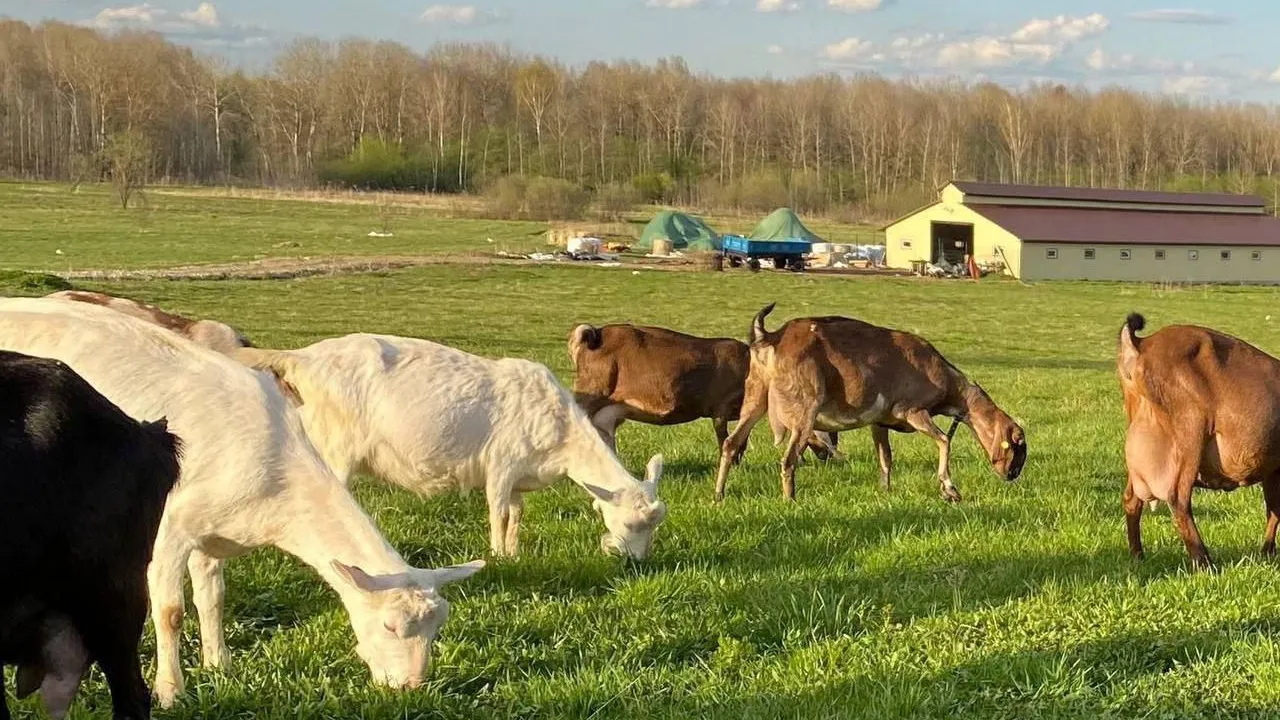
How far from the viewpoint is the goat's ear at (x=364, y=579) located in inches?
207

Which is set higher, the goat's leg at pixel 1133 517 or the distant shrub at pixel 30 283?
the distant shrub at pixel 30 283

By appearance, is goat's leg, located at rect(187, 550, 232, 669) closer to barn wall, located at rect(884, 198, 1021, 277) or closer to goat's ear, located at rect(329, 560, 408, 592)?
goat's ear, located at rect(329, 560, 408, 592)

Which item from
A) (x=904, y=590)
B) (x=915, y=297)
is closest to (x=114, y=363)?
(x=904, y=590)

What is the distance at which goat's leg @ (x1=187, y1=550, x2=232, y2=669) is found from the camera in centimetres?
560

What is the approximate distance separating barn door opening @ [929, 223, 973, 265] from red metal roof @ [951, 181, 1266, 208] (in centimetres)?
245

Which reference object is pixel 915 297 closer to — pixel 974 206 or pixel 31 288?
pixel 974 206

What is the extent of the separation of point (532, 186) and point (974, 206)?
35759 millimetres

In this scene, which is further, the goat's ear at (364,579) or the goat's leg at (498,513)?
the goat's leg at (498,513)

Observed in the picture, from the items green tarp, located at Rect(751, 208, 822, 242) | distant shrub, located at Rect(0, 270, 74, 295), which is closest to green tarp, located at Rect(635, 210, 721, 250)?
green tarp, located at Rect(751, 208, 822, 242)

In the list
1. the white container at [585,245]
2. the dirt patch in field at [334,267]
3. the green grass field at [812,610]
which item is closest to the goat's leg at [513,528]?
the green grass field at [812,610]

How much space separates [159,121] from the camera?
12331 centimetres

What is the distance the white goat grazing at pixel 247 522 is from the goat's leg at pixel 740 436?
185 inches

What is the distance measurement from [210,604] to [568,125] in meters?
132

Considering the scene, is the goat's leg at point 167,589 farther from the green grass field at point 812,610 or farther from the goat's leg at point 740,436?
the goat's leg at point 740,436
